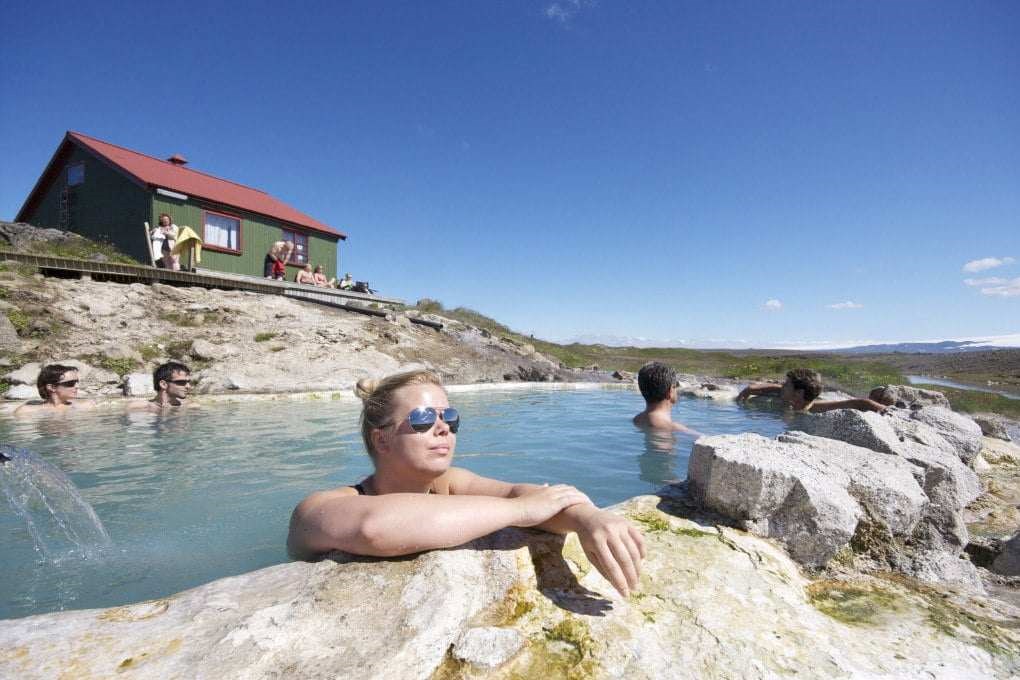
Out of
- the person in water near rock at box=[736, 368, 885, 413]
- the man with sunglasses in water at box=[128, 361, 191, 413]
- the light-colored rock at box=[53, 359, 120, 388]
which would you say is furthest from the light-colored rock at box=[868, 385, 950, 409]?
the light-colored rock at box=[53, 359, 120, 388]

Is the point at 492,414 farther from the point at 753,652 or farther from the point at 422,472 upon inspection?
the point at 753,652

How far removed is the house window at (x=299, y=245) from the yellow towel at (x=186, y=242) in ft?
15.9

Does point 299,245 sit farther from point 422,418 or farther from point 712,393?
point 422,418

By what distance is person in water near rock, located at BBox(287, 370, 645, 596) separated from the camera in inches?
74.5

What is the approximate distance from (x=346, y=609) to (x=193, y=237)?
1855 centimetres

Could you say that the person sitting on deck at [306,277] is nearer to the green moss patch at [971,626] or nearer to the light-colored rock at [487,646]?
the light-colored rock at [487,646]

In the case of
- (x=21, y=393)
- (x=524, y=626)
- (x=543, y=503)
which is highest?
(x=21, y=393)

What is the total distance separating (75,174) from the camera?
66.6ft

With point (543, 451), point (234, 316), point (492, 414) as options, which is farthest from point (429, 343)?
point (543, 451)

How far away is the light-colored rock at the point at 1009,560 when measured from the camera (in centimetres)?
312

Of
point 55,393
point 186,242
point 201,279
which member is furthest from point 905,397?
point 186,242

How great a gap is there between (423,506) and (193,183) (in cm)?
2326

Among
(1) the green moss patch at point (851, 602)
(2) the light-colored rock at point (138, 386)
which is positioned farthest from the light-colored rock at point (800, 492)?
(2) the light-colored rock at point (138, 386)

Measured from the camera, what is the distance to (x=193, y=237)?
1673 centimetres
